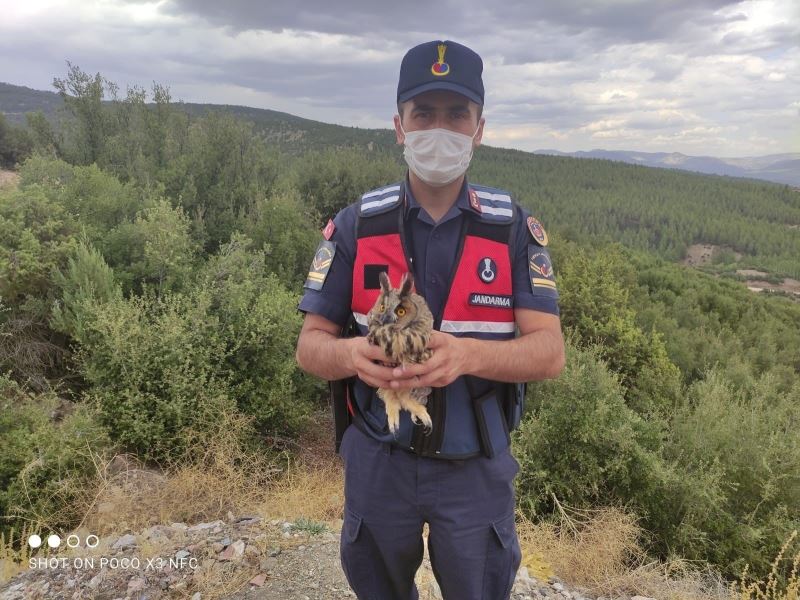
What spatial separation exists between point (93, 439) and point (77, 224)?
8643 mm

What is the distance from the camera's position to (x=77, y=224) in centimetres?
1521

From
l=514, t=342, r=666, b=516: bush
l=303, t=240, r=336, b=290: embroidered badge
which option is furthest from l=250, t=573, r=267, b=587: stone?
l=514, t=342, r=666, b=516: bush

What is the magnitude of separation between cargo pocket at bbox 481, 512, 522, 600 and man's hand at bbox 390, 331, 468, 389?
102 cm

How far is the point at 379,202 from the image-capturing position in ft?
8.69

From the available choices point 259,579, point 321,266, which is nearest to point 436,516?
point 321,266

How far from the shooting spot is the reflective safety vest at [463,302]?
2479 millimetres

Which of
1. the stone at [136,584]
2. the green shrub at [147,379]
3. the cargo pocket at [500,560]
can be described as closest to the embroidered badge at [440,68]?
the cargo pocket at [500,560]

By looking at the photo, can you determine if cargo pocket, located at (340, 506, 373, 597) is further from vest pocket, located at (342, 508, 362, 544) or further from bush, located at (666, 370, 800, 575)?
bush, located at (666, 370, 800, 575)

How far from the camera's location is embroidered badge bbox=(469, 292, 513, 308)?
2.47 m

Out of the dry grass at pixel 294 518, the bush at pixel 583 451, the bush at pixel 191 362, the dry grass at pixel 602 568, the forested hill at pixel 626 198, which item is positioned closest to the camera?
the dry grass at pixel 294 518

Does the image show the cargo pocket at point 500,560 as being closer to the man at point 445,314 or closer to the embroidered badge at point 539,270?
the man at point 445,314

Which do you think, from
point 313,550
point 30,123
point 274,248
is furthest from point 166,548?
point 30,123

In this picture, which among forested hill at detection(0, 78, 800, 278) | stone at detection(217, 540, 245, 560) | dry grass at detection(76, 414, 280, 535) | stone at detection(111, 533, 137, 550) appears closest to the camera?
stone at detection(217, 540, 245, 560)

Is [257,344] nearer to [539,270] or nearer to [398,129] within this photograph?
[398,129]
